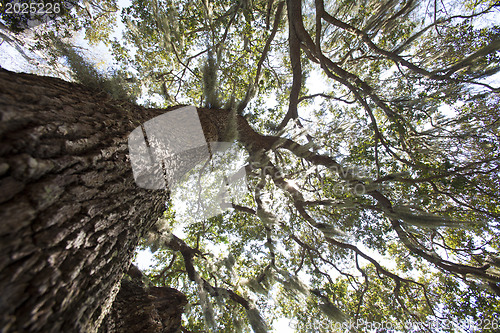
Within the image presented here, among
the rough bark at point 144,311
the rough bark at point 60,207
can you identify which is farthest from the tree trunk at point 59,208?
the rough bark at point 144,311

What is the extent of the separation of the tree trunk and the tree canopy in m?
1.27

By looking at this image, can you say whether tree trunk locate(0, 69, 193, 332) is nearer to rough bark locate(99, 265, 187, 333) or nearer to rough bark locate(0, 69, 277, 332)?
rough bark locate(0, 69, 277, 332)

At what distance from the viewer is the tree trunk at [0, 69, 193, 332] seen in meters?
0.69

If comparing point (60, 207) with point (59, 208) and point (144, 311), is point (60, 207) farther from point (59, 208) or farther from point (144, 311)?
point (144, 311)

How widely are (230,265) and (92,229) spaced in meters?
3.53

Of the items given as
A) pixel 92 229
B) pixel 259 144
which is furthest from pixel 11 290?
pixel 259 144

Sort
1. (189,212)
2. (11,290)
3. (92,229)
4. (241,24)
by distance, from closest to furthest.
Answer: (11,290) → (92,229) → (241,24) → (189,212)

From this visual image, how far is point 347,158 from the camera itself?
163 inches

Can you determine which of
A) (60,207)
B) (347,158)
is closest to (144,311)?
(60,207)

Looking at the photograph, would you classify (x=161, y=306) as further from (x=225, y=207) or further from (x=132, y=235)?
(x=225, y=207)

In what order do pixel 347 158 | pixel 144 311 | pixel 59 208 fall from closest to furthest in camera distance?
pixel 59 208, pixel 144 311, pixel 347 158

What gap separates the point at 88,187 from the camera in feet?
3.59

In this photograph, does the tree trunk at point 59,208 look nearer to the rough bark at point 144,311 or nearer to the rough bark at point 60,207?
the rough bark at point 60,207

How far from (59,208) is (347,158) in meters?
4.46
